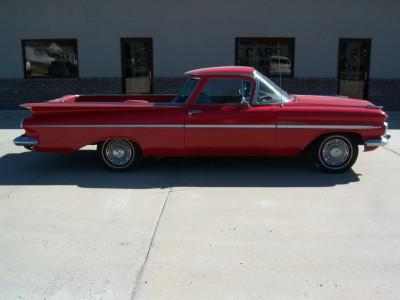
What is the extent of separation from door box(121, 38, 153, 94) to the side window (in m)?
7.86

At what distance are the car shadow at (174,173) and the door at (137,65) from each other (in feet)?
22.0

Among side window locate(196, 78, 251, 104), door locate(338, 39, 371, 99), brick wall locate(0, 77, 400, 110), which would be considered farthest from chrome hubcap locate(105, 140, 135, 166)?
door locate(338, 39, 371, 99)

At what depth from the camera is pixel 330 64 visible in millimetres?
14453

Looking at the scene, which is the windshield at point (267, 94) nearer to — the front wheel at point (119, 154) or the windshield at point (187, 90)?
the windshield at point (187, 90)

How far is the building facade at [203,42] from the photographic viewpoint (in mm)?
14164

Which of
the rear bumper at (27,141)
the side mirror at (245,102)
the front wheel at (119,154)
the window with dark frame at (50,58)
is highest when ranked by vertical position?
the window with dark frame at (50,58)

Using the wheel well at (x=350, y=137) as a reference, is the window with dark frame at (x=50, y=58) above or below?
above

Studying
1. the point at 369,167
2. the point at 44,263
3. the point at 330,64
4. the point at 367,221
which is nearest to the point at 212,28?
the point at 330,64

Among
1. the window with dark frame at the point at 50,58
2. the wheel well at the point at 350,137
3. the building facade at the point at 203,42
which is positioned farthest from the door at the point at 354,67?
the window with dark frame at the point at 50,58

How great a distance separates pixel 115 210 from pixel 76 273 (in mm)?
1628

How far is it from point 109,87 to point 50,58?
2.12 metres

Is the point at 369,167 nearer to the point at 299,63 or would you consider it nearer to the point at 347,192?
the point at 347,192

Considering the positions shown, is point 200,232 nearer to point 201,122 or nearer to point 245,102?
point 201,122

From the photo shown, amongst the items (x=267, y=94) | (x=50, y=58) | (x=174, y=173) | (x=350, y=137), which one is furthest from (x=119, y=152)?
(x=50, y=58)
